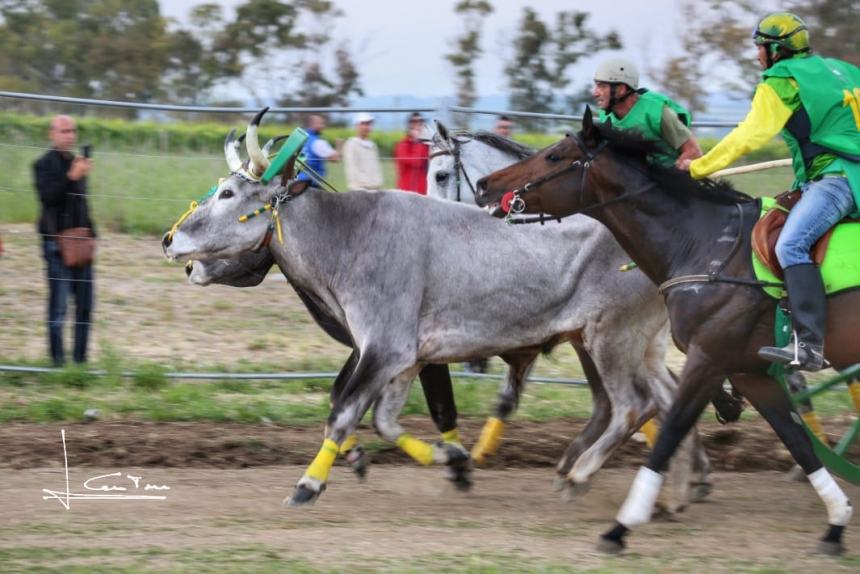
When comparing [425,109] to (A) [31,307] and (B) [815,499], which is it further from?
(B) [815,499]

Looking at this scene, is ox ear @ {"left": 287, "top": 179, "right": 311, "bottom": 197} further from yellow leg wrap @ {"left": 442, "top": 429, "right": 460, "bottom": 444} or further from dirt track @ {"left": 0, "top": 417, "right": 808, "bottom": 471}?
dirt track @ {"left": 0, "top": 417, "right": 808, "bottom": 471}

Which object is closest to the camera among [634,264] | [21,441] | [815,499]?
[634,264]

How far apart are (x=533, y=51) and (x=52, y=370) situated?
66.8 ft

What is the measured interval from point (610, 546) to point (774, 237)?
73.5 inches

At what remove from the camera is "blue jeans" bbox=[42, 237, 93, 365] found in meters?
10.9

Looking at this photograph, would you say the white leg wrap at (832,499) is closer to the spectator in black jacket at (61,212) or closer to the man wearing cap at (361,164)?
the man wearing cap at (361,164)

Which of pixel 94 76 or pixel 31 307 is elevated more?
pixel 31 307

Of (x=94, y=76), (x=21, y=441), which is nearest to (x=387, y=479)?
(x=21, y=441)

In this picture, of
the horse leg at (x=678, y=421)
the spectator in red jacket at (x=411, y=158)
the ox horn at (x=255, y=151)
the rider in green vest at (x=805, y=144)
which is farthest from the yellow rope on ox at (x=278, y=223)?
the spectator in red jacket at (x=411, y=158)

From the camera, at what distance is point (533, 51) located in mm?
29672

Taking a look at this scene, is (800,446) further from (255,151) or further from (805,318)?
(255,151)

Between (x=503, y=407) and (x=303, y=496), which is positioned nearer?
(x=303, y=496)

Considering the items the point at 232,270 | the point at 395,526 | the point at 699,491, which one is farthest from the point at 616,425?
the point at 232,270

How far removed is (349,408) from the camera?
7.79m
